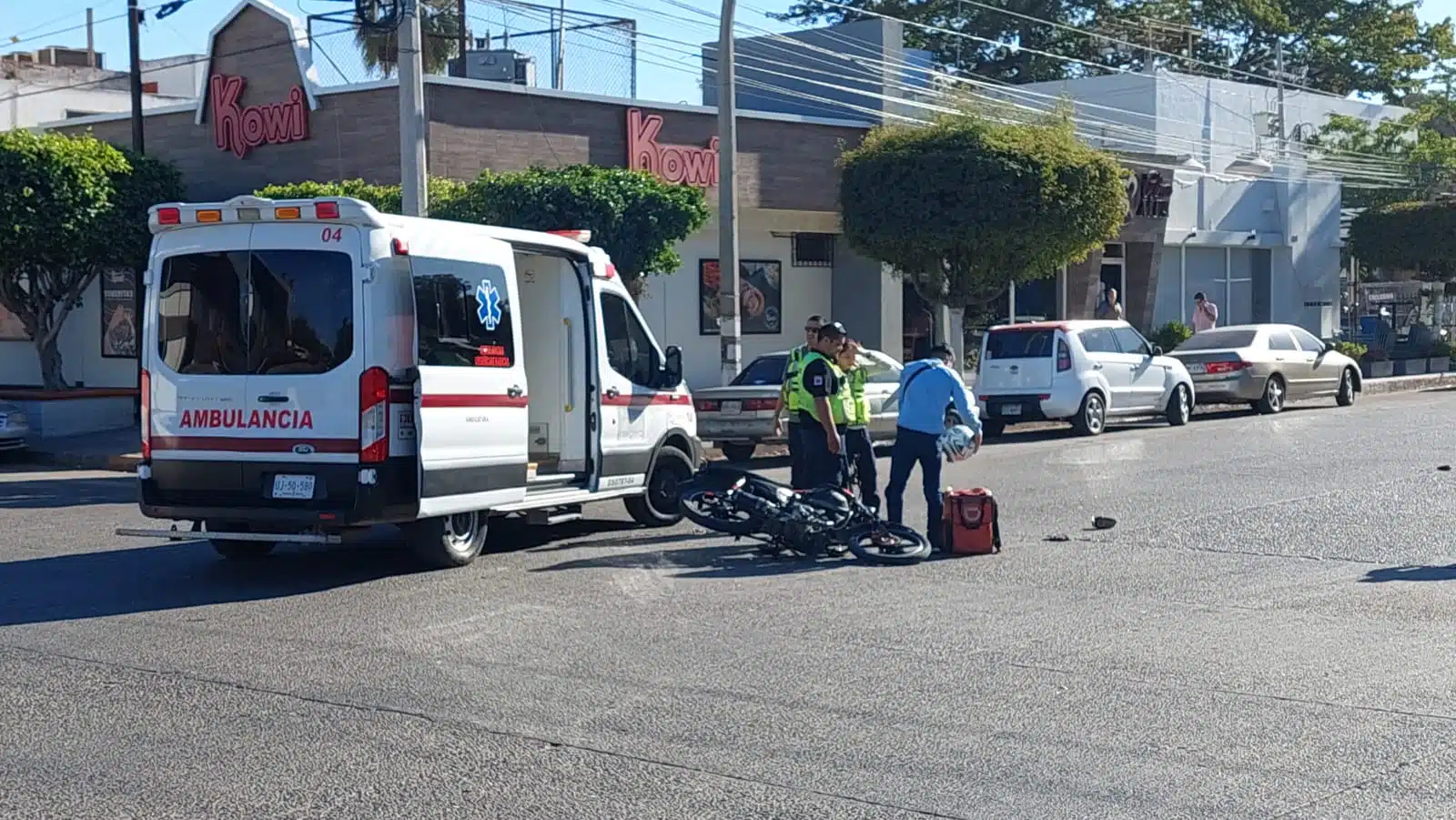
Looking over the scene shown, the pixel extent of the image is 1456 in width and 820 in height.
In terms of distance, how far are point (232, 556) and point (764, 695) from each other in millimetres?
6066

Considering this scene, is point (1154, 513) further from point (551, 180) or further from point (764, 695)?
point (551, 180)

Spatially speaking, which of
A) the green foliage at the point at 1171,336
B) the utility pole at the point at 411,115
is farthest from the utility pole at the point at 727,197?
the green foliage at the point at 1171,336

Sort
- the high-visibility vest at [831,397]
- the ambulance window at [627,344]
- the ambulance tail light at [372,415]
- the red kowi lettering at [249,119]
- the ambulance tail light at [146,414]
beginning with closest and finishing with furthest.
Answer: the ambulance tail light at [372,415] → the ambulance tail light at [146,414] → the high-visibility vest at [831,397] → the ambulance window at [627,344] → the red kowi lettering at [249,119]


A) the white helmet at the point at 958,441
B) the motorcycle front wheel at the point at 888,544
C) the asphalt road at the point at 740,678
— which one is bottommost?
the asphalt road at the point at 740,678

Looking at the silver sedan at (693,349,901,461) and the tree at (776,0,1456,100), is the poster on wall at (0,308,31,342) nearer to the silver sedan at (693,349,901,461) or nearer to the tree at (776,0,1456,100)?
the silver sedan at (693,349,901,461)

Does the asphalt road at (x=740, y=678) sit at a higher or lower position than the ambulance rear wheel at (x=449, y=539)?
lower

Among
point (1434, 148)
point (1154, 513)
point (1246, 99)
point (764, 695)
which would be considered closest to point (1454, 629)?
point (764, 695)

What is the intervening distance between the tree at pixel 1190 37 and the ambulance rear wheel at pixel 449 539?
43832 millimetres

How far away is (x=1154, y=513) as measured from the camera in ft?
47.3

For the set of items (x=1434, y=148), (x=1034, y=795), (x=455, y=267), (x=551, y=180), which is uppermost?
(x=1434, y=148)

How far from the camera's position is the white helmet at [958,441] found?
12453 millimetres

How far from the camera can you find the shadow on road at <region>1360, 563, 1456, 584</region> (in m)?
11.0

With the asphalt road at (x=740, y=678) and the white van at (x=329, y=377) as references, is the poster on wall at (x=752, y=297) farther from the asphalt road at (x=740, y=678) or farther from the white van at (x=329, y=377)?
the white van at (x=329, y=377)

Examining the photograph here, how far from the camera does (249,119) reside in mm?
25453
